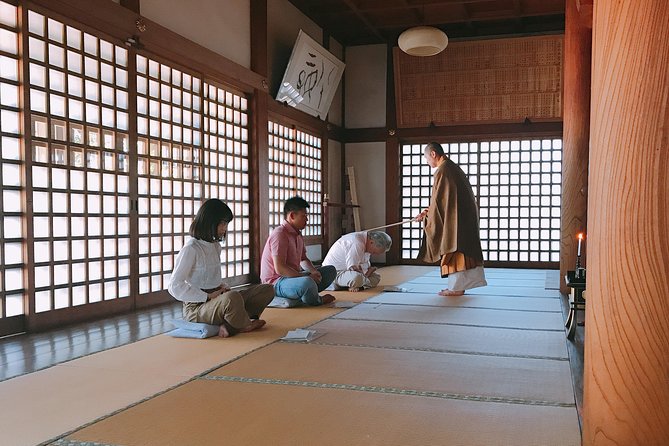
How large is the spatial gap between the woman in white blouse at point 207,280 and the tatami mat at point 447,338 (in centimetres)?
54

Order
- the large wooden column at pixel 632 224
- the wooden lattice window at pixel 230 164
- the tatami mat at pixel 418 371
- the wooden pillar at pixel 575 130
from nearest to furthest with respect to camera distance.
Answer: the large wooden column at pixel 632 224
the tatami mat at pixel 418 371
the wooden pillar at pixel 575 130
the wooden lattice window at pixel 230 164

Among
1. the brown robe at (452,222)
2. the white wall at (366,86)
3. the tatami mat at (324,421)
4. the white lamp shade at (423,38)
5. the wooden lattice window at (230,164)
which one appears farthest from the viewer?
the white wall at (366,86)

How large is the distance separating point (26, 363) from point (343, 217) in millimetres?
6810

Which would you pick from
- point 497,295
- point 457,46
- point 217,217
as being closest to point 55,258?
point 217,217

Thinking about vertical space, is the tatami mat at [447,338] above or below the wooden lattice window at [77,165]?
below

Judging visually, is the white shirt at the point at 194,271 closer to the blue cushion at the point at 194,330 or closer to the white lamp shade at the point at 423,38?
the blue cushion at the point at 194,330

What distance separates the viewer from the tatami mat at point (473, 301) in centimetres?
471

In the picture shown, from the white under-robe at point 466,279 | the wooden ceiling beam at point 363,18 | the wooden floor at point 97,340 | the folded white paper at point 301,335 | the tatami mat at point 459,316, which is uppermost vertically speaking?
the wooden ceiling beam at point 363,18

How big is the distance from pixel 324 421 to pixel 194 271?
5.38 ft

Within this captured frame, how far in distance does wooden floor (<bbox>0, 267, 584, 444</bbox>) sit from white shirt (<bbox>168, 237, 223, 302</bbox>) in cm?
41

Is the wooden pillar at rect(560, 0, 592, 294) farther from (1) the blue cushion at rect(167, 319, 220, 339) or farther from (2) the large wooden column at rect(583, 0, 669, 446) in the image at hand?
(2) the large wooden column at rect(583, 0, 669, 446)

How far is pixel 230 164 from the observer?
20.6ft

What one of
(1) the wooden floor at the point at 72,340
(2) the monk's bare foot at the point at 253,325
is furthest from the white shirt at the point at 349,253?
(2) the monk's bare foot at the point at 253,325

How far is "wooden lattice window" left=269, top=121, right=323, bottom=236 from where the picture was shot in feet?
24.0
